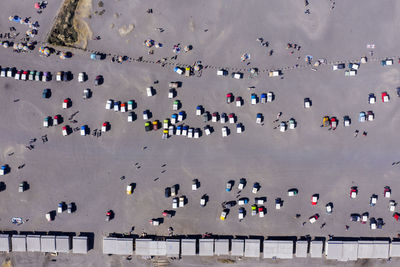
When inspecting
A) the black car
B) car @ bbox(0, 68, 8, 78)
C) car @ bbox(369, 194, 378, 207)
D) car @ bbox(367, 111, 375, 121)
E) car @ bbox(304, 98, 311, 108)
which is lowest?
car @ bbox(369, 194, 378, 207)

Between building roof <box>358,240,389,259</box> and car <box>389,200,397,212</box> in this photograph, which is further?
car <box>389,200,397,212</box>

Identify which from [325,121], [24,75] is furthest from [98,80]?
[325,121]

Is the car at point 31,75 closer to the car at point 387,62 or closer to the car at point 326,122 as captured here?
the car at point 326,122

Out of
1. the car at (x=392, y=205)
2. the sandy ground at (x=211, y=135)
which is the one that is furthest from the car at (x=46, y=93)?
the car at (x=392, y=205)

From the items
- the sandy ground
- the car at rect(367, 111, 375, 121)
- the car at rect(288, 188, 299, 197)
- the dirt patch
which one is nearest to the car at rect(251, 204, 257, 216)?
the sandy ground

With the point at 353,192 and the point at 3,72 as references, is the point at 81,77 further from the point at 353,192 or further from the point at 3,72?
the point at 353,192

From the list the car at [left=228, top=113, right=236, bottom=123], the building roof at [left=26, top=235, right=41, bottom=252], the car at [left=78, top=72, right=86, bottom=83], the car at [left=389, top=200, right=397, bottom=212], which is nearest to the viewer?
the building roof at [left=26, top=235, right=41, bottom=252]

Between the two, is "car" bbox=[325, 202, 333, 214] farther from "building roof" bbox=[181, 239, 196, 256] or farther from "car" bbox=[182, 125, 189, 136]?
"car" bbox=[182, 125, 189, 136]
